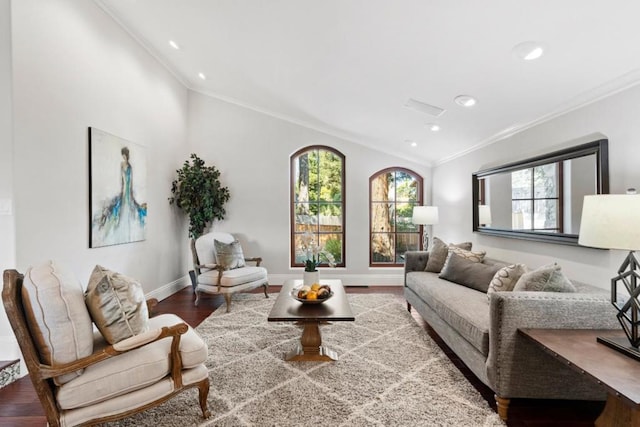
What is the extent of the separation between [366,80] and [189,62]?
267cm

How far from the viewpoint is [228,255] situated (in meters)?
4.62

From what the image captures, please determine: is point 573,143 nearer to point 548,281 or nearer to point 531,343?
point 548,281

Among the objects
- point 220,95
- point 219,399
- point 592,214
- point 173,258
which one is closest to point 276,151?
point 220,95

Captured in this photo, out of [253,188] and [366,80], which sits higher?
[366,80]

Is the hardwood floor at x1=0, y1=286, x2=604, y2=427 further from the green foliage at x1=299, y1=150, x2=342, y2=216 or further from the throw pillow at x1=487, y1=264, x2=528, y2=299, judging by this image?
the green foliage at x1=299, y1=150, x2=342, y2=216

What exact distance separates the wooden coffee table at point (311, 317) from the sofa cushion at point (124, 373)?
2.42 feet

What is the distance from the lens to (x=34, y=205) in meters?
2.63

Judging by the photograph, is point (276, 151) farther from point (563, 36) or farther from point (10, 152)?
point (563, 36)

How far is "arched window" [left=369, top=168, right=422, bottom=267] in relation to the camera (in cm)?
564

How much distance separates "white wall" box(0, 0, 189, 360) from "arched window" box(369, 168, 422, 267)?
3418 millimetres

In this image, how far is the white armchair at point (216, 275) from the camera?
4.22 meters

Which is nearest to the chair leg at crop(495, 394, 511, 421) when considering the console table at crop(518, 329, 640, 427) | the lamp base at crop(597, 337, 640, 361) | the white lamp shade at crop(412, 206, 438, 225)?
the console table at crop(518, 329, 640, 427)

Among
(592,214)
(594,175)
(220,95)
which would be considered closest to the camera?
(592,214)

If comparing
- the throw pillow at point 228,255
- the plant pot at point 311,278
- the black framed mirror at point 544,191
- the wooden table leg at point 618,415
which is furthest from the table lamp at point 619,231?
the throw pillow at point 228,255
